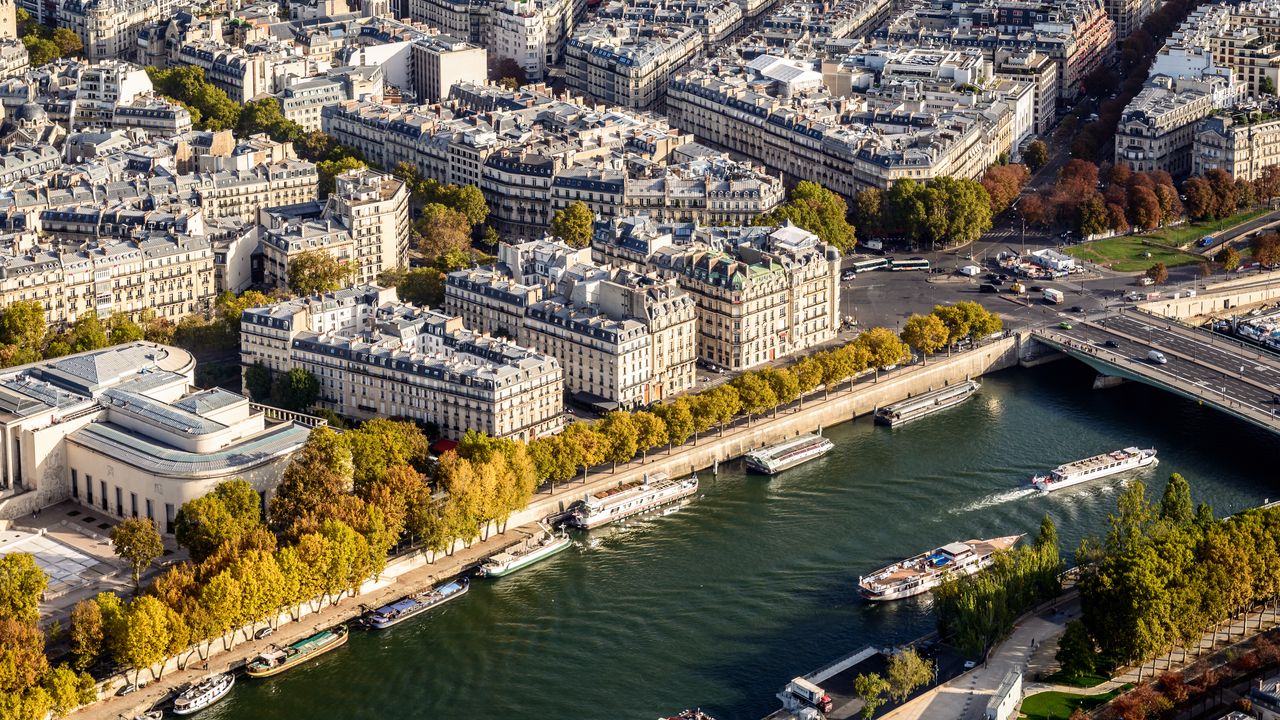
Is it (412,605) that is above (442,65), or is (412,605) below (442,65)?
below

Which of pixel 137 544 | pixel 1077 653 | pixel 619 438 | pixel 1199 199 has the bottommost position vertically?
pixel 1077 653

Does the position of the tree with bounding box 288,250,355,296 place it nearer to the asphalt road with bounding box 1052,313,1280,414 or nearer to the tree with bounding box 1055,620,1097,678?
the asphalt road with bounding box 1052,313,1280,414

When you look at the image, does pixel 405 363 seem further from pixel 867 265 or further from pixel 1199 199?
pixel 1199 199

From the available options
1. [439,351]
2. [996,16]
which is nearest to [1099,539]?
[439,351]

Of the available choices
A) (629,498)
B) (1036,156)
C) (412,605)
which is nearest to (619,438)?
(629,498)

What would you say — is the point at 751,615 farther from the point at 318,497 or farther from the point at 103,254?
the point at 103,254

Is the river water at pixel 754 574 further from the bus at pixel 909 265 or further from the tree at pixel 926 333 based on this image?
the bus at pixel 909 265

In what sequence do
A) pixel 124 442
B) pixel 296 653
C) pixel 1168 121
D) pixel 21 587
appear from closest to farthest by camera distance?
pixel 21 587, pixel 296 653, pixel 124 442, pixel 1168 121

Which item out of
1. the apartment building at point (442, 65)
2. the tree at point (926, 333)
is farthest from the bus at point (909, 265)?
the apartment building at point (442, 65)
